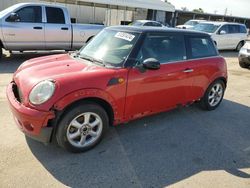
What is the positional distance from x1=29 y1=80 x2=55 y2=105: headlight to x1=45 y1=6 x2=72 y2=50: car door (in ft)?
21.8

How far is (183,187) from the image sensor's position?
314cm

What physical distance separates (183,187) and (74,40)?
8.22 metres

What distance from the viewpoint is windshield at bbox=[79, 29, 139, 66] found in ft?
13.2

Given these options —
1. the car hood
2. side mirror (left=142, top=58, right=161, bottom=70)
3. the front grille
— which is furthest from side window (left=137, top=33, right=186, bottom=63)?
the front grille

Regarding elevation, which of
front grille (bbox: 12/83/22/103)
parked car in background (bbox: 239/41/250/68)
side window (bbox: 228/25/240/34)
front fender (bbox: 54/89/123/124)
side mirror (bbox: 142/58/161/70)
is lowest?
parked car in background (bbox: 239/41/250/68)

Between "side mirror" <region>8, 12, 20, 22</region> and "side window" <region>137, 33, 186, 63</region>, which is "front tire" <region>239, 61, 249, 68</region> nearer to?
"side window" <region>137, 33, 186, 63</region>

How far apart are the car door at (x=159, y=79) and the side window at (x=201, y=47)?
11.9 inches

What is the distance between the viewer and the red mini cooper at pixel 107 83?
3.30 m

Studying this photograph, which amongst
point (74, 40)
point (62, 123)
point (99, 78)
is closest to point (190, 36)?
point (99, 78)

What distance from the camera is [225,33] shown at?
15812 mm

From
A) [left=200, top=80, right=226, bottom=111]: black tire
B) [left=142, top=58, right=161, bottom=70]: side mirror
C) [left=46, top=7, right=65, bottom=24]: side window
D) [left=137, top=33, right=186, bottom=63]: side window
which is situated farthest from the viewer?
[left=46, top=7, right=65, bottom=24]: side window

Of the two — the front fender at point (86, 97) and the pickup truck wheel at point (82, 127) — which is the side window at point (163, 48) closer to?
the front fender at point (86, 97)

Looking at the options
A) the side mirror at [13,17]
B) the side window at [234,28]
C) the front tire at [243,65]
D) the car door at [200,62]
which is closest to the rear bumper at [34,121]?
the car door at [200,62]

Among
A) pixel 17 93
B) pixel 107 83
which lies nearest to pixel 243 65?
pixel 107 83
